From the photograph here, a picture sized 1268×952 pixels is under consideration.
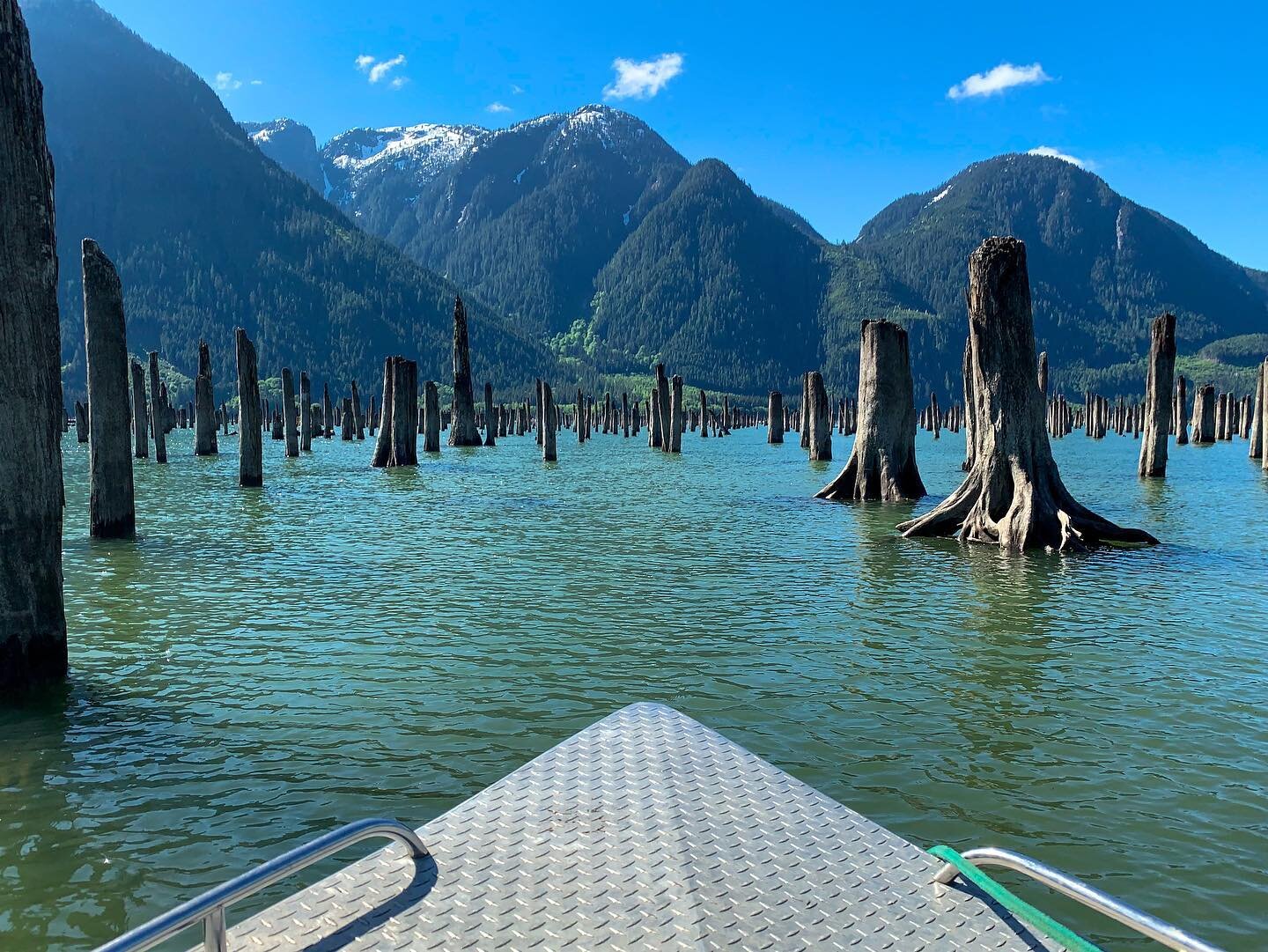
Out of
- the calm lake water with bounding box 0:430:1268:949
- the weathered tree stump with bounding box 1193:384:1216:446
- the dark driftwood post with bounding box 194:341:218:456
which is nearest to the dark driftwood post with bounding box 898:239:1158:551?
the calm lake water with bounding box 0:430:1268:949

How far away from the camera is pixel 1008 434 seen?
46.3 feet

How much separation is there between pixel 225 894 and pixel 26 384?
5.37 metres

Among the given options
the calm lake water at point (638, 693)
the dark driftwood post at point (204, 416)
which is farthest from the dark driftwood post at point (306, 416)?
the calm lake water at point (638, 693)

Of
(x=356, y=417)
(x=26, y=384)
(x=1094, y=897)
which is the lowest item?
(x=1094, y=897)

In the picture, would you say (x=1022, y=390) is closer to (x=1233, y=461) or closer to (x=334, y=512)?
(x=334, y=512)

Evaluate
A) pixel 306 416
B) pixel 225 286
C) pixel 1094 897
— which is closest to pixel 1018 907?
pixel 1094 897

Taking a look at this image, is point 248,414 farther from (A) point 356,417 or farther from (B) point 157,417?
(A) point 356,417

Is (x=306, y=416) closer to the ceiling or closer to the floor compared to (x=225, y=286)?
closer to the floor

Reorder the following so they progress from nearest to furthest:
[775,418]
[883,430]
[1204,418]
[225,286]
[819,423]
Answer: [883,430] → [819,423] → [1204,418] → [775,418] → [225,286]

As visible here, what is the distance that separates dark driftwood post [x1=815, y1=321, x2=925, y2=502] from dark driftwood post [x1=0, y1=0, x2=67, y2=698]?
16675 mm

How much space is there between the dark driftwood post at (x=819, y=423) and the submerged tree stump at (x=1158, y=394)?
41.6 ft

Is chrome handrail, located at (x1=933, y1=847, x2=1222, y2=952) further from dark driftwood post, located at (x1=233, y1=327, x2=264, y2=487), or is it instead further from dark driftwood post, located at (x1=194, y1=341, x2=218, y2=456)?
dark driftwood post, located at (x1=194, y1=341, x2=218, y2=456)

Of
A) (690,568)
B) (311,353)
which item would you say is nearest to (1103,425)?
(690,568)

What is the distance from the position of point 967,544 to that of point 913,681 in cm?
783
